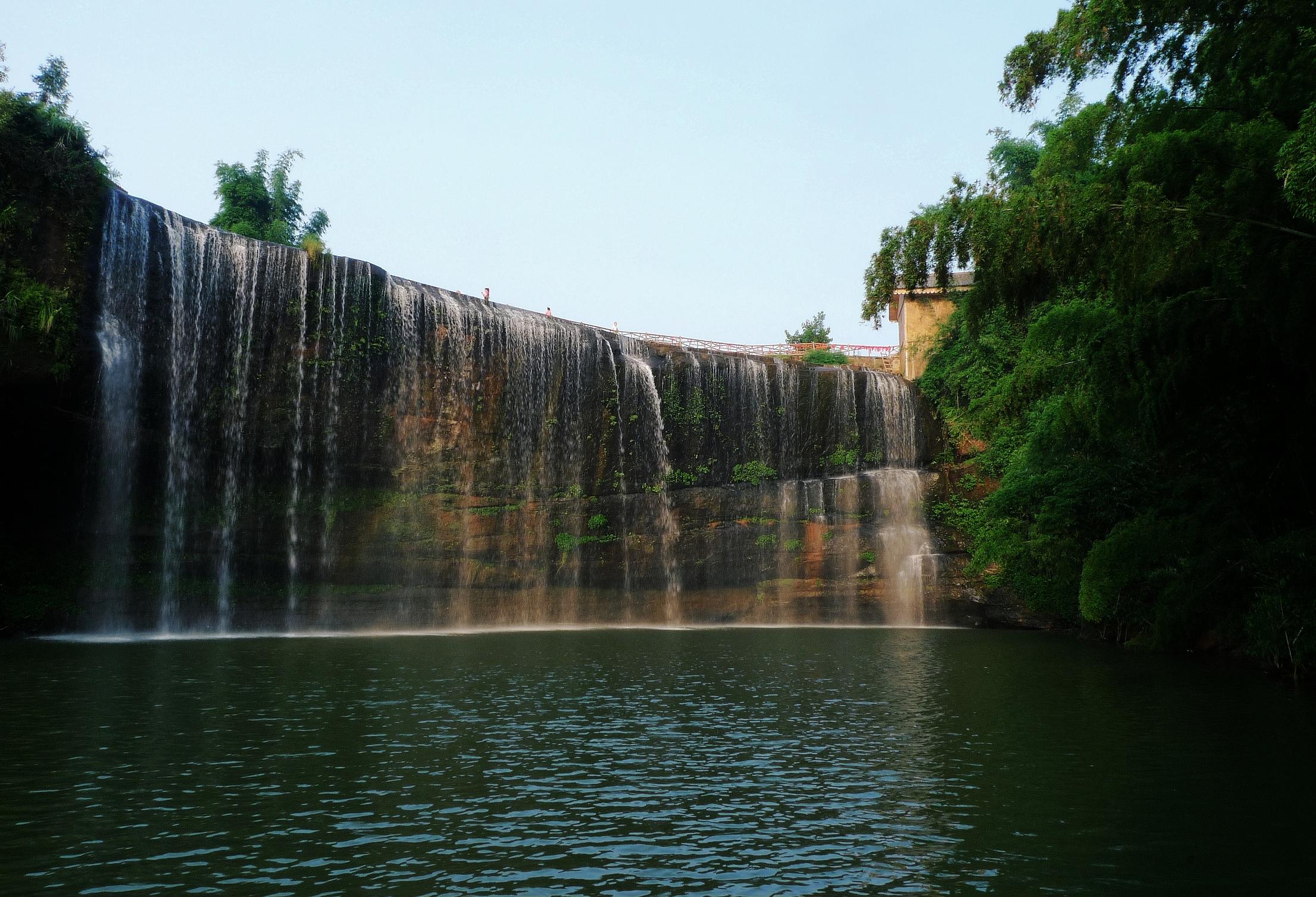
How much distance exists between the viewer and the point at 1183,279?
12.0 m

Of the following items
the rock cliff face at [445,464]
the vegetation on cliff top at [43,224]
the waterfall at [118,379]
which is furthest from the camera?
the rock cliff face at [445,464]

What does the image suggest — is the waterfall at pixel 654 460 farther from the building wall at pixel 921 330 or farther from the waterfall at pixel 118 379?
the waterfall at pixel 118 379

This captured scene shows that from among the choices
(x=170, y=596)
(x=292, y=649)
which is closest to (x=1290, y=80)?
(x=292, y=649)

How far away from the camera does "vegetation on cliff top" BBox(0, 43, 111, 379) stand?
20.3 metres

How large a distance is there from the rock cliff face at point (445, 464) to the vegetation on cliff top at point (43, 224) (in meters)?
0.79

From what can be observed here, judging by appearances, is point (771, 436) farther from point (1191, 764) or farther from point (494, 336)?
point (1191, 764)

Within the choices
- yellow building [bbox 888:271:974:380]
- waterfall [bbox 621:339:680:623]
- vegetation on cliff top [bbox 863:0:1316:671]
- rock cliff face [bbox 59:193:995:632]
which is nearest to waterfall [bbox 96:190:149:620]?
rock cliff face [bbox 59:193:995:632]

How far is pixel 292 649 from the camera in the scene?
61.1 ft

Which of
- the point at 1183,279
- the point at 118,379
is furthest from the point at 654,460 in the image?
the point at 1183,279

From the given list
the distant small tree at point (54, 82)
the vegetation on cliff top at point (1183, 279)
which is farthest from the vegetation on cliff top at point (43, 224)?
the vegetation on cliff top at point (1183, 279)

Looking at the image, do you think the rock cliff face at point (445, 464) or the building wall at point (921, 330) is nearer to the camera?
the rock cliff face at point (445, 464)

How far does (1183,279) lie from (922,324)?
86.7 ft

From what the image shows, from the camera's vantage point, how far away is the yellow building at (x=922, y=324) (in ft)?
114

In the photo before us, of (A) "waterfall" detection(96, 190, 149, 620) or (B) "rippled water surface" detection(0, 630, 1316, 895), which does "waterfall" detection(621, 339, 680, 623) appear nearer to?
(A) "waterfall" detection(96, 190, 149, 620)
